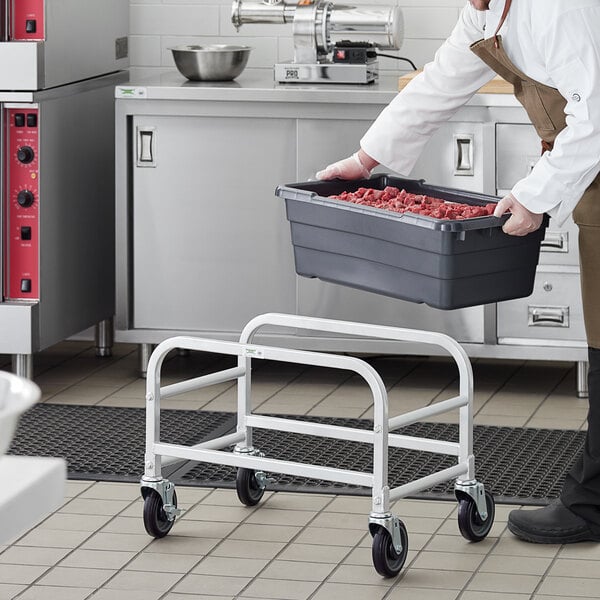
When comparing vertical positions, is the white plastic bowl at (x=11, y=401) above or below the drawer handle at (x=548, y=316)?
above

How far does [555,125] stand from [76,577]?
1.39 metres

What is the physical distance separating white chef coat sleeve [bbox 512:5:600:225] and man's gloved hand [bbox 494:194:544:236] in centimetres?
2

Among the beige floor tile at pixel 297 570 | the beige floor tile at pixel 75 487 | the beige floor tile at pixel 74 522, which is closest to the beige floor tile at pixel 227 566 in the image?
the beige floor tile at pixel 297 570

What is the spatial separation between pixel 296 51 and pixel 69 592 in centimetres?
235

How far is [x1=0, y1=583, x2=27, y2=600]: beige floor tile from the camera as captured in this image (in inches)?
112

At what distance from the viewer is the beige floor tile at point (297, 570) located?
2.98 metres

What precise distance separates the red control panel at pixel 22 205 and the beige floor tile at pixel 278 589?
6.33ft

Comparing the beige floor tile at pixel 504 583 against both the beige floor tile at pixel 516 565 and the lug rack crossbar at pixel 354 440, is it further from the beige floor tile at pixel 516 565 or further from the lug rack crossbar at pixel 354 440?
the lug rack crossbar at pixel 354 440

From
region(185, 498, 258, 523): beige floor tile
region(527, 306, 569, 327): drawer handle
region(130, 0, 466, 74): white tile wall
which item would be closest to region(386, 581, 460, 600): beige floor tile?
region(185, 498, 258, 523): beige floor tile

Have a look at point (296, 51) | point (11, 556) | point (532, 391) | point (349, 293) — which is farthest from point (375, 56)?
point (11, 556)

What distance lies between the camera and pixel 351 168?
133 inches

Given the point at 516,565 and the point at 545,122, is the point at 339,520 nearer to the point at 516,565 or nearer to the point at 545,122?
the point at 516,565

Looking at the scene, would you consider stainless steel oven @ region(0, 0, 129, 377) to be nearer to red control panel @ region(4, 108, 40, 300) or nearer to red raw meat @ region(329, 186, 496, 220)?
red control panel @ region(4, 108, 40, 300)

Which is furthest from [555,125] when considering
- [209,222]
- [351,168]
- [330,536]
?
[209,222]
